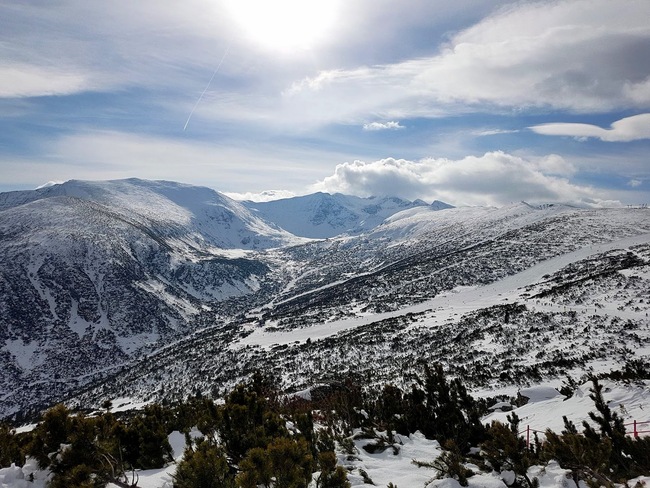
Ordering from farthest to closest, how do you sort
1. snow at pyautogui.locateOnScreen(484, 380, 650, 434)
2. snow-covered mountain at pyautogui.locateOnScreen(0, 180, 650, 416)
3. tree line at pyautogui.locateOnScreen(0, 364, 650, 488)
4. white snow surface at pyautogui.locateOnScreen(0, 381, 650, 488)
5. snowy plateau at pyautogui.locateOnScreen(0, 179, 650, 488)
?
snow-covered mountain at pyautogui.locateOnScreen(0, 180, 650, 416), snowy plateau at pyautogui.locateOnScreen(0, 179, 650, 488), snow at pyautogui.locateOnScreen(484, 380, 650, 434), white snow surface at pyautogui.locateOnScreen(0, 381, 650, 488), tree line at pyautogui.locateOnScreen(0, 364, 650, 488)

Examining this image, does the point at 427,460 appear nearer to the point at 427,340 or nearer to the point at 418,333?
the point at 427,340

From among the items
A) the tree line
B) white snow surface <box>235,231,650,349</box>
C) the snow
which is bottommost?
white snow surface <box>235,231,650,349</box>

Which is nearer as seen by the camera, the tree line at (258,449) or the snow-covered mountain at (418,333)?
the tree line at (258,449)

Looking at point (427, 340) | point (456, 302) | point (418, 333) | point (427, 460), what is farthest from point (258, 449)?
point (456, 302)

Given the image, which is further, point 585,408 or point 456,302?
point 456,302

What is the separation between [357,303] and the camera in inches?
6068

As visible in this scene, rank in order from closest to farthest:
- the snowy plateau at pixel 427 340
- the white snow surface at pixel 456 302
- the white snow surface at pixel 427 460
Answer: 1. the white snow surface at pixel 427 460
2. the snowy plateau at pixel 427 340
3. the white snow surface at pixel 456 302

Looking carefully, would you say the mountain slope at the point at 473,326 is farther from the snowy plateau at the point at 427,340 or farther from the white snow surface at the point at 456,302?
the white snow surface at the point at 456,302

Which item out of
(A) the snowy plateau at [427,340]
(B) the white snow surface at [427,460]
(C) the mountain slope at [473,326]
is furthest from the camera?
(C) the mountain slope at [473,326]

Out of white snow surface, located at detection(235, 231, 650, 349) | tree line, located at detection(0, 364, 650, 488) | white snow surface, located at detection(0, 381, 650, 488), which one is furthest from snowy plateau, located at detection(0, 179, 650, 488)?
tree line, located at detection(0, 364, 650, 488)

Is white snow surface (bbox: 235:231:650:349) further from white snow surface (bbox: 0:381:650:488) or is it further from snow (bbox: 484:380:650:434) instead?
white snow surface (bbox: 0:381:650:488)

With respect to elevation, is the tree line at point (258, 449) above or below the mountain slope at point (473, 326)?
above

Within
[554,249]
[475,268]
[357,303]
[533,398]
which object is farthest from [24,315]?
[554,249]

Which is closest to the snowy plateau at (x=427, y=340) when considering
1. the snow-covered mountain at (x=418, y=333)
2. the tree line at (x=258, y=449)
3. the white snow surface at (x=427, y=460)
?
the white snow surface at (x=427, y=460)
